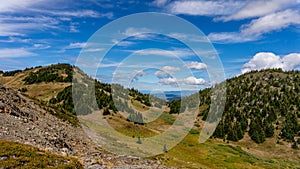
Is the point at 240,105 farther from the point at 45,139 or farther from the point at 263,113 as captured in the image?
the point at 45,139

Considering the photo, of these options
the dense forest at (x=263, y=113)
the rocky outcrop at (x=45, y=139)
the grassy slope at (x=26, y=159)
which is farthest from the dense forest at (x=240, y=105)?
the grassy slope at (x=26, y=159)

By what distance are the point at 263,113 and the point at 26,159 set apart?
156 meters

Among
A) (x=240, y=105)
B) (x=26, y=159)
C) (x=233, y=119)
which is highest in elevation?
(x=240, y=105)

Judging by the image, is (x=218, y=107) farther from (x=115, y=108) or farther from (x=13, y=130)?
(x=13, y=130)

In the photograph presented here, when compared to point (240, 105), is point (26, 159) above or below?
below

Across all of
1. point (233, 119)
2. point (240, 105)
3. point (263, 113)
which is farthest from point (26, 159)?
point (240, 105)

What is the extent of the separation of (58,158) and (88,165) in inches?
190

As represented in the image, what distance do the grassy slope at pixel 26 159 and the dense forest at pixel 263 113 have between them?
123 metres

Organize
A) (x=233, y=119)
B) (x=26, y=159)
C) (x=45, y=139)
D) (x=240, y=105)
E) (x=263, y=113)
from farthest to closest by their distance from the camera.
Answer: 1. (x=240, y=105)
2. (x=233, y=119)
3. (x=263, y=113)
4. (x=45, y=139)
5. (x=26, y=159)

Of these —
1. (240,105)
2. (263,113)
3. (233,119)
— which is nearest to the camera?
(263,113)

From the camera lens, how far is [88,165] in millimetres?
27078

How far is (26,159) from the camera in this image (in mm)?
20359

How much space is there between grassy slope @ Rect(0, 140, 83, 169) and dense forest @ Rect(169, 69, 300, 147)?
12293 centimetres

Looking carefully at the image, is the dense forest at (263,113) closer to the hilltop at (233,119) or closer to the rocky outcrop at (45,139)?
the hilltop at (233,119)
